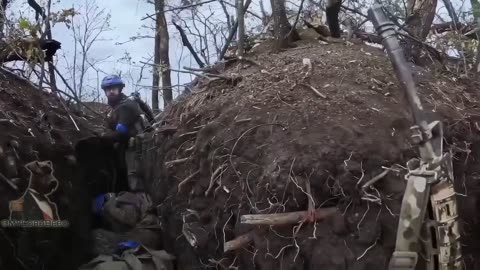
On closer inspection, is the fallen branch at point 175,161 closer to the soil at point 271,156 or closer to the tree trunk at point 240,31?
the soil at point 271,156

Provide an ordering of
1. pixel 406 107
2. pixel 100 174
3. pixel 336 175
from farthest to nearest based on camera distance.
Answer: pixel 100 174
pixel 406 107
pixel 336 175

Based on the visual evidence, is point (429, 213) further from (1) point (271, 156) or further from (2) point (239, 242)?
(2) point (239, 242)

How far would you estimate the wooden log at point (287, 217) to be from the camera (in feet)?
16.6

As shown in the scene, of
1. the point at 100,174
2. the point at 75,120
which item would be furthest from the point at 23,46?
the point at 100,174

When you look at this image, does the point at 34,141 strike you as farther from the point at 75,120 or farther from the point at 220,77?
the point at 220,77

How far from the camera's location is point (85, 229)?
711 cm

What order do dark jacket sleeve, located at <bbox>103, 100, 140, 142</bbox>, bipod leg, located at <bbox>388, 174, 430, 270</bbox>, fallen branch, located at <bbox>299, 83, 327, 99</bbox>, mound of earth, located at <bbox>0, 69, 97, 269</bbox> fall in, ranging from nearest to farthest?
1. bipod leg, located at <bbox>388, 174, 430, 270</bbox>
2. fallen branch, located at <bbox>299, 83, 327, 99</bbox>
3. mound of earth, located at <bbox>0, 69, 97, 269</bbox>
4. dark jacket sleeve, located at <bbox>103, 100, 140, 142</bbox>

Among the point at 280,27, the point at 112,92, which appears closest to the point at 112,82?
the point at 112,92

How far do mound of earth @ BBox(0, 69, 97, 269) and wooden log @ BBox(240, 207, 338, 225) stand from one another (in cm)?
226

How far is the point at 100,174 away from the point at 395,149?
3.79 metres

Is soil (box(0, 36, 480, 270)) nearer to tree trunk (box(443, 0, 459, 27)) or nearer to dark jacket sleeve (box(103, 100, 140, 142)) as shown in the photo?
dark jacket sleeve (box(103, 100, 140, 142))

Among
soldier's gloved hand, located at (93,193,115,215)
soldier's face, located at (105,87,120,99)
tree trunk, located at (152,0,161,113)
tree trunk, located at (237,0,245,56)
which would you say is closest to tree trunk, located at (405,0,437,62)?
tree trunk, located at (237,0,245,56)

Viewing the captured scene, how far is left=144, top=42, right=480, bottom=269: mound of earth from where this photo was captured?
16.6 ft

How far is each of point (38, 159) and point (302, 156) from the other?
8.69 ft
